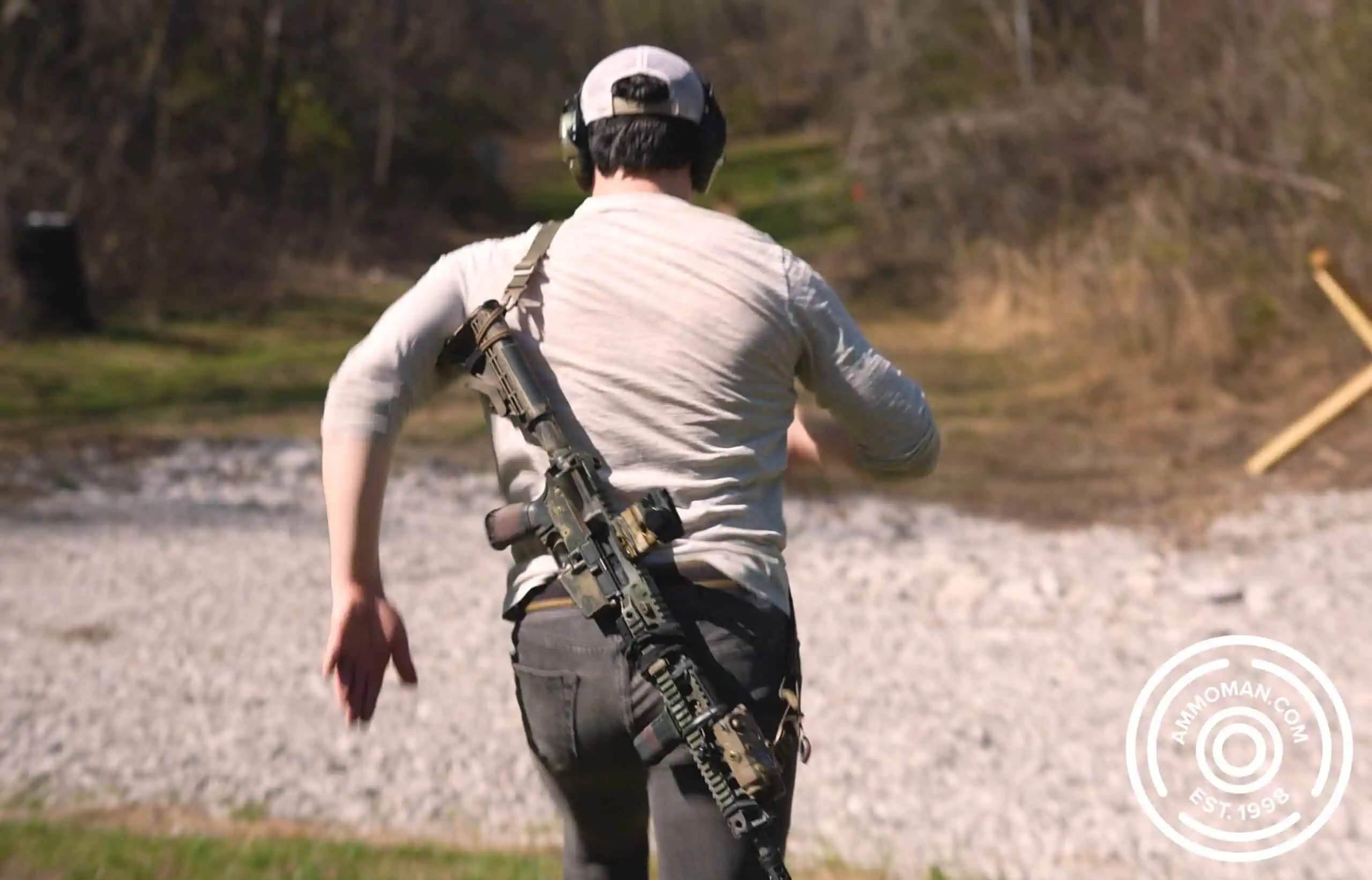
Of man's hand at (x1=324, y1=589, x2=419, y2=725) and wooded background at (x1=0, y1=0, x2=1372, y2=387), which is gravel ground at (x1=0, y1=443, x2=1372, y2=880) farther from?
wooded background at (x1=0, y1=0, x2=1372, y2=387)

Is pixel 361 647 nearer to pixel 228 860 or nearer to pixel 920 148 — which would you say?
pixel 228 860

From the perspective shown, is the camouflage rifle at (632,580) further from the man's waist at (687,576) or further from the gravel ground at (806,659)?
the gravel ground at (806,659)

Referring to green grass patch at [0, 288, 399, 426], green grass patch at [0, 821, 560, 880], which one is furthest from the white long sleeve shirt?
green grass patch at [0, 288, 399, 426]

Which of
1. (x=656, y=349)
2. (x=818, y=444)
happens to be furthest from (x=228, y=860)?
(x=656, y=349)

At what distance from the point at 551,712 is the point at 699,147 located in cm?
86

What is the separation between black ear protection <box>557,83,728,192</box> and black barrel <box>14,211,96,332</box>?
15.5m

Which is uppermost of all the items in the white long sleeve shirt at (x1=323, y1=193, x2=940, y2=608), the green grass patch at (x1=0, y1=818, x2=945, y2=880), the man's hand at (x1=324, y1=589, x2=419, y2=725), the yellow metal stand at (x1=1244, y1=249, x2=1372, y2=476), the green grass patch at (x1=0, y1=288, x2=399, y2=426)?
the white long sleeve shirt at (x1=323, y1=193, x2=940, y2=608)

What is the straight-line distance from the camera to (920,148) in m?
25.4

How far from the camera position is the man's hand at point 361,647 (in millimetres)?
2650

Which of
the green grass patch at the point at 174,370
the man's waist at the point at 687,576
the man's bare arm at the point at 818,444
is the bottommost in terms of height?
the green grass patch at the point at 174,370

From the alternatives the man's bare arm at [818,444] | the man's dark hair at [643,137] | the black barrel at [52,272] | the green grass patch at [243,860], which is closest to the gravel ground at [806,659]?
the green grass patch at [243,860]

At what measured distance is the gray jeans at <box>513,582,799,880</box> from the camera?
2.62 m

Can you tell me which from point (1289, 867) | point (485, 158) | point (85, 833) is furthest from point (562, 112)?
point (485, 158)
